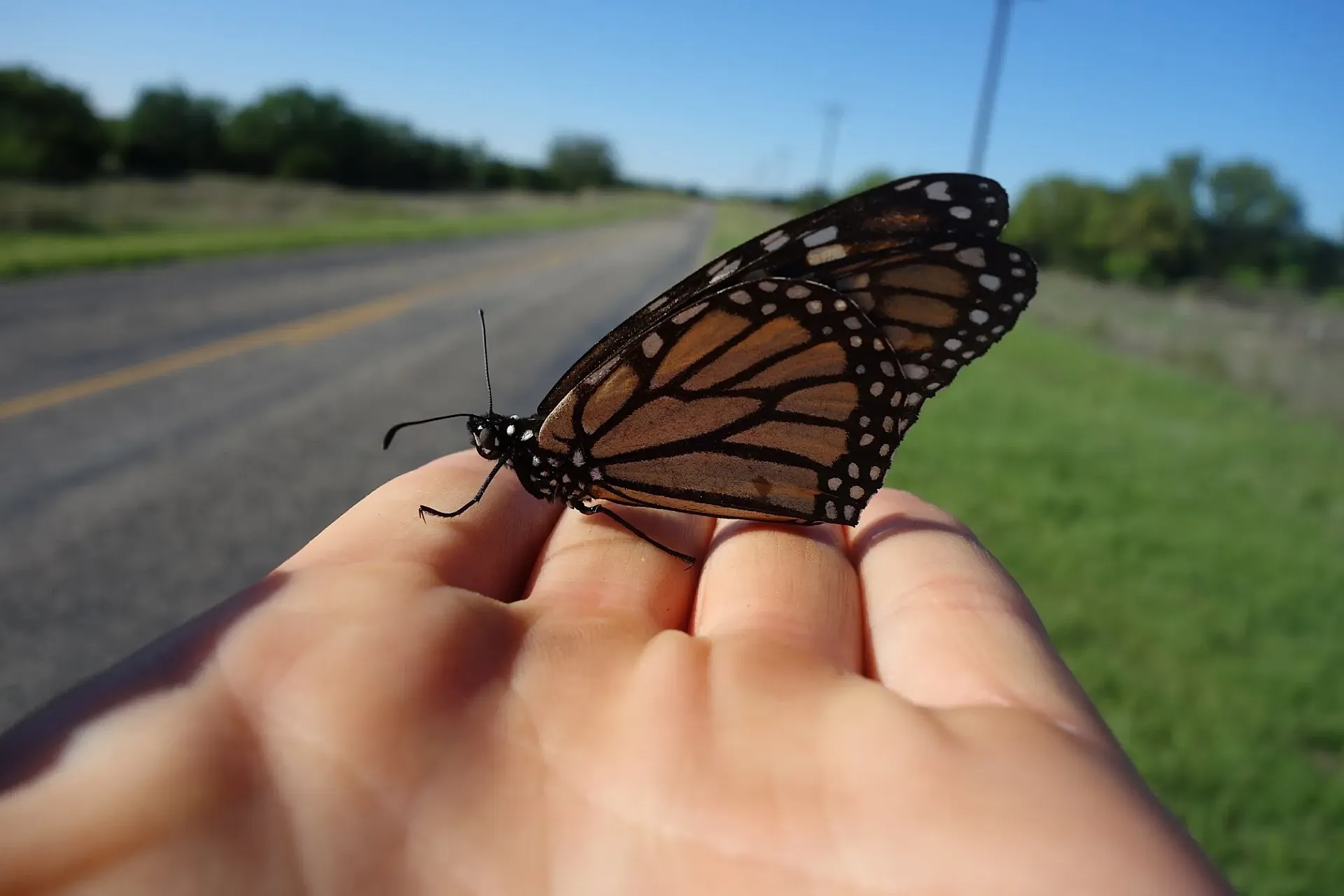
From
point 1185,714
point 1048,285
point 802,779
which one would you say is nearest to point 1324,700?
point 1185,714

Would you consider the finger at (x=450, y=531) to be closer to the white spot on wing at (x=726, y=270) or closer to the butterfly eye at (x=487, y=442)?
the butterfly eye at (x=487, y=442)

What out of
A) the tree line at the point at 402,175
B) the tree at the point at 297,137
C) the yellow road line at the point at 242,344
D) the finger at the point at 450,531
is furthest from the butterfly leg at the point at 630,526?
the tree at the point at 297,137

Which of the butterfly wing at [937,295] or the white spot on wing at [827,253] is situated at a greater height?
the white spot on wing at [827,253]

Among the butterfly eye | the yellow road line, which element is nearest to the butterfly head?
the butterfly eye

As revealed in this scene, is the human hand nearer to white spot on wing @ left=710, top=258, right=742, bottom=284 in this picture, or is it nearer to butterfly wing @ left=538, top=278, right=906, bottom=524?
butterfly wing @ left=538, top=278, right=906, bottom=524

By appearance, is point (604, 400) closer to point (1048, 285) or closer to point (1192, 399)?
point (1192, 399)

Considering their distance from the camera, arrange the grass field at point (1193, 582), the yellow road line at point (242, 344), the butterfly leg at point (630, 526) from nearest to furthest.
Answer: the butterfly leg at point (630, 526)
the grass field at point (1193, 582)
the yellow road line at point (242, 344)
